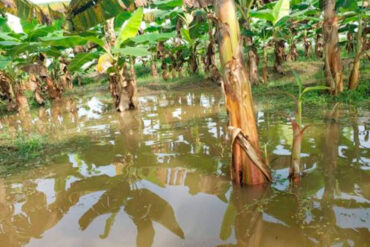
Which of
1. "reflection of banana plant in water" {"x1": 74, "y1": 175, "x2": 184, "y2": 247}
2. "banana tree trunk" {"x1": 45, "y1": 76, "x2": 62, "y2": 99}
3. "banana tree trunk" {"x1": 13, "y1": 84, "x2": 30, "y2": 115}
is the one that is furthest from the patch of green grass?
"banana tree trunk" {"x1": 45, "y1": 76, "x2": 62, "y2": 99}

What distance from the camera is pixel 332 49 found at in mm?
7172

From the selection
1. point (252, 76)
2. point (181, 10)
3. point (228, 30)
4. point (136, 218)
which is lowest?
point (136, 218)

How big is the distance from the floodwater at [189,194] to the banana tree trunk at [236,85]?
31cm

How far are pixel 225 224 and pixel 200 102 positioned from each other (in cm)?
679

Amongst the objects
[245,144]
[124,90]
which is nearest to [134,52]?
[124,90]

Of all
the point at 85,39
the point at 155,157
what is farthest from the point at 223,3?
the point at 85,39

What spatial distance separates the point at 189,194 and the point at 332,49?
18.3ft

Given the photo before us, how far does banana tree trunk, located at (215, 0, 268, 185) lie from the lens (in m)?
3.05

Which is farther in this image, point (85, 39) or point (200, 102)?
point (200, 102)

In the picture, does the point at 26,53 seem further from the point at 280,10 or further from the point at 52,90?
the point at 280,10

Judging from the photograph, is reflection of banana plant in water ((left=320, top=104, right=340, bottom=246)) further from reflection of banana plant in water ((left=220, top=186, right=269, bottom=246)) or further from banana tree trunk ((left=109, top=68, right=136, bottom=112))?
banana tree trunk ((left=109, top=68, right=136, bottom=112))

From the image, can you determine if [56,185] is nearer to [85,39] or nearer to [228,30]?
[228,30]

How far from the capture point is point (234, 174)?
341 cm

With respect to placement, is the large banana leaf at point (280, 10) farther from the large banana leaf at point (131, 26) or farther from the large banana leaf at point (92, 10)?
the large banana leaf at point (92, 10)
